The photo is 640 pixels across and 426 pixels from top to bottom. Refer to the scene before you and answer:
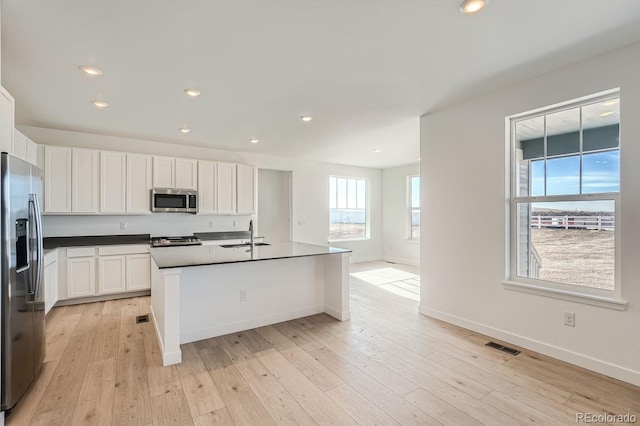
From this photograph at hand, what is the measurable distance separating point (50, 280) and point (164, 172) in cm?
209

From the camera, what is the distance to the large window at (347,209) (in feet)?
25.2

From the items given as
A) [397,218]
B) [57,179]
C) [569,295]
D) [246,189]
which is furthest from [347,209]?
[57,179]

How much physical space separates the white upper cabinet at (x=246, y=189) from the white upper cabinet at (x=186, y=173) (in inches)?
30.5

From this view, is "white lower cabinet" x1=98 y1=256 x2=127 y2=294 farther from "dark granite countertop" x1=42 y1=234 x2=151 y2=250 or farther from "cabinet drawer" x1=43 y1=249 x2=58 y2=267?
"cabinet drawer" x1=43 y1=249 x2=58 y2=267

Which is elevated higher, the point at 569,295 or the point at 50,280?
the point at 569,295

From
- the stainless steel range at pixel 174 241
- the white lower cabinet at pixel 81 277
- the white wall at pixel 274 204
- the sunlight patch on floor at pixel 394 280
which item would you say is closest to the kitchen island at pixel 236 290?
the stainless steel range at pixel 174 241

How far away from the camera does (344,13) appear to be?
6.20 feet

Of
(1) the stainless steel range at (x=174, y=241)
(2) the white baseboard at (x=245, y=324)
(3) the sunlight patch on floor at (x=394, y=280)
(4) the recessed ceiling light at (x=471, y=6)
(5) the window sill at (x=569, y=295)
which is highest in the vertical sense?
(4) the recessed ceiling light at (x=471, y=6)

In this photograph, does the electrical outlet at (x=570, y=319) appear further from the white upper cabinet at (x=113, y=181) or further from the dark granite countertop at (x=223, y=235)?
the white upper cabinet at (x=113, y=181)

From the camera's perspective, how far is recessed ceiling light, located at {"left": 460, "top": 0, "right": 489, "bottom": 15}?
1.78 m

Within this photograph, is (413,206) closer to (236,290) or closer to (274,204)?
(274,204)

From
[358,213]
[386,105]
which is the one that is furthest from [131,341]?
[358,213]

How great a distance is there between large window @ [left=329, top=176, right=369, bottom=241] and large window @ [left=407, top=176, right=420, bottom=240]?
116 centimetres

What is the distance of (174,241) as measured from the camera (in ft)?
15.9
